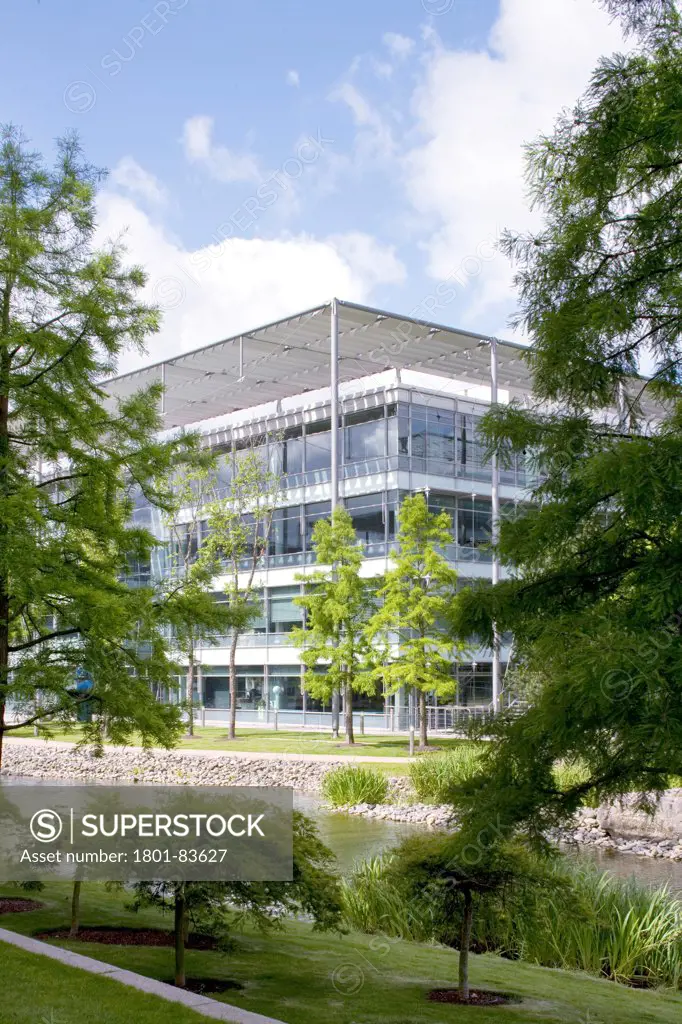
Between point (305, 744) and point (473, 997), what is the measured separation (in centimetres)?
2579

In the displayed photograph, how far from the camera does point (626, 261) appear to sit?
7.65 meters

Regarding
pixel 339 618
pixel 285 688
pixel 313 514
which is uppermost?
pixel 313 514

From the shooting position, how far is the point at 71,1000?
7.37m

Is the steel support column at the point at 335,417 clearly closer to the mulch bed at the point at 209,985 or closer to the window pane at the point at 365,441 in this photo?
the window pane at the point at 365,441

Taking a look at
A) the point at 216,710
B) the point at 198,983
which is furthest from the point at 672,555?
the point at 216,710

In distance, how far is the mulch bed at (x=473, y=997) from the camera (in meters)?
8.74

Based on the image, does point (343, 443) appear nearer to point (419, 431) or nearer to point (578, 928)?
point (419, 431)

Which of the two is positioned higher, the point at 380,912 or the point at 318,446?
the point at 318,446

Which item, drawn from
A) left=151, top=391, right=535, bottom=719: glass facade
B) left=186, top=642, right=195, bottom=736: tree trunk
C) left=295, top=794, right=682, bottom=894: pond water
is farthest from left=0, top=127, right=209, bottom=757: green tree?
left=151, top=391, right=535, bottom=719: glass facade

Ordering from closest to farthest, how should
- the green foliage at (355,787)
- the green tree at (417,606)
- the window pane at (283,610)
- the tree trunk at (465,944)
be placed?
the tree trunk at (465,944) < the green foliage at (355,787) < the green tree at (417,606) < the window pane at (283,610)

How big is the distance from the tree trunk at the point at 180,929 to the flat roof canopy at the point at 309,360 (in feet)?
96.8

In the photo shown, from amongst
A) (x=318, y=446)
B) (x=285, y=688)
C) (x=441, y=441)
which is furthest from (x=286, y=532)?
(x=441, y=441)

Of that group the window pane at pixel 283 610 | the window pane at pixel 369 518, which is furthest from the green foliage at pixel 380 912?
the window pane at pixel 283 610

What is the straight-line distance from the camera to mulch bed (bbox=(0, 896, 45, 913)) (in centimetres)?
1177
